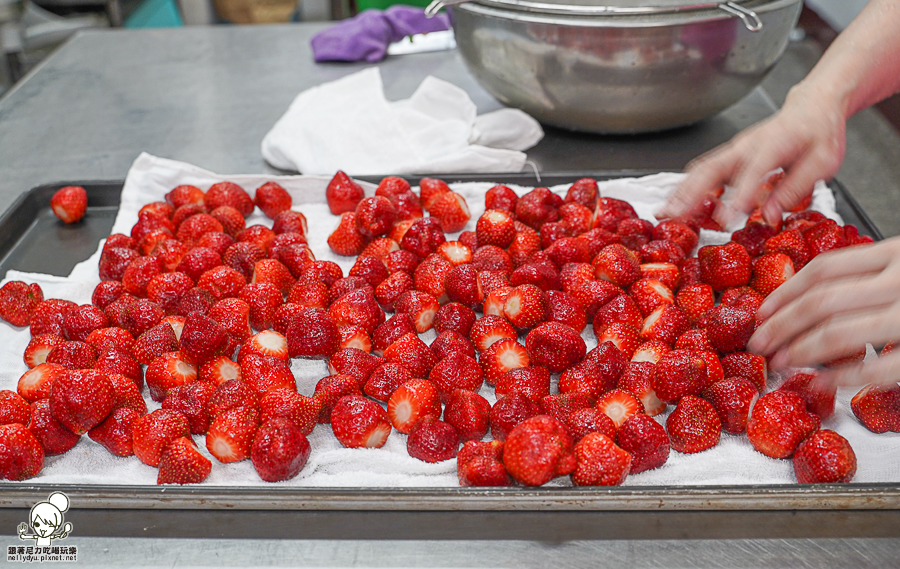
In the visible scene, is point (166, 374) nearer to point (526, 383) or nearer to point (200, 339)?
point (200, 339)

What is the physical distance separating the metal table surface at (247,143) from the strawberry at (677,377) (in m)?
0.21

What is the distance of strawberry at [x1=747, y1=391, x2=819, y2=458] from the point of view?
0.95m

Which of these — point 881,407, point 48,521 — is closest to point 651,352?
point 881,407

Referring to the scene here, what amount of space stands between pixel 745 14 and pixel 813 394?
0.80 metres

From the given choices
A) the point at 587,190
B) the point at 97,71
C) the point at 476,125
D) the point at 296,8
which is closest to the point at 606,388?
the point at 587,190

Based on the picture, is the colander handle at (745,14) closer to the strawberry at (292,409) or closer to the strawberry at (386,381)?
the strawberry at (386,381)

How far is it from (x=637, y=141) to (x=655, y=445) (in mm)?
1039

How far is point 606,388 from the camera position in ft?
3.51

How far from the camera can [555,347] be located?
110 cm

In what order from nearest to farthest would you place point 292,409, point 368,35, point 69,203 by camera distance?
point 292,409 < point 69,203 < point 368,35

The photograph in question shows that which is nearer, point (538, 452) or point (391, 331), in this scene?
point (538, 452)

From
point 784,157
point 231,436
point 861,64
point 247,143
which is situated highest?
point 861,64

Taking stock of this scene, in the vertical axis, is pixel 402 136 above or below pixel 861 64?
below

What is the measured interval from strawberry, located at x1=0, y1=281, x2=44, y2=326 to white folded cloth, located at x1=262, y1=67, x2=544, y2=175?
2.06ft
